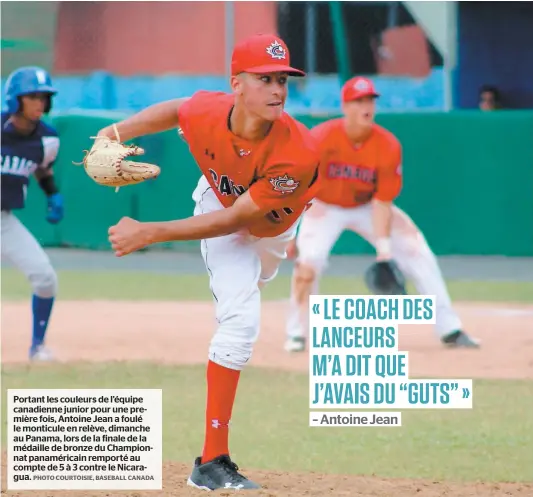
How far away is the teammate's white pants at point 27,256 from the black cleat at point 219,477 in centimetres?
339

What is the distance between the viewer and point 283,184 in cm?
508

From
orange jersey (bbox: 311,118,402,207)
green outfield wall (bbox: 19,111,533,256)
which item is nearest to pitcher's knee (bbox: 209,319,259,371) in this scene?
orange jersey (bbox: 311,118,402,207)

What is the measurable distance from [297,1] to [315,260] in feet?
25.4

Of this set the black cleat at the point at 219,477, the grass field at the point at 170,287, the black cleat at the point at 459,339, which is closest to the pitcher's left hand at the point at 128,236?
the black cleat at the point at 219,477

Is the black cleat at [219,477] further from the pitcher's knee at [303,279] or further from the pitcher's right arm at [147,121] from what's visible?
the pitcher's knee at [303,279]

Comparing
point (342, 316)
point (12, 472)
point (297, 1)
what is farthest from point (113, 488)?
point (297, 1)

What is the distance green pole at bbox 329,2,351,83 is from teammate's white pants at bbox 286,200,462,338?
713cm

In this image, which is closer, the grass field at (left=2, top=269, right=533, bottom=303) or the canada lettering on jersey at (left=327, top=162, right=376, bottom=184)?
the canada lettering on jersey at (left=327, top=162, right=376, bottom=184)

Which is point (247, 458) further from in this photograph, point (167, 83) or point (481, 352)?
point (167, 83)

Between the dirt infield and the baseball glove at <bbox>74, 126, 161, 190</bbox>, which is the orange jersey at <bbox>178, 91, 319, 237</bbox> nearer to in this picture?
the baseball glove at <bbox>74, 126, 161, 190</bbox>

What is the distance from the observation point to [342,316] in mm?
6445

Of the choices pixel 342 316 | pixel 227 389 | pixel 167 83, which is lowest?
Result: pixel 227 389

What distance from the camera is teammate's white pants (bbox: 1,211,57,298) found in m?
8.36

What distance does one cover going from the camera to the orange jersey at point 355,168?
886 cm
